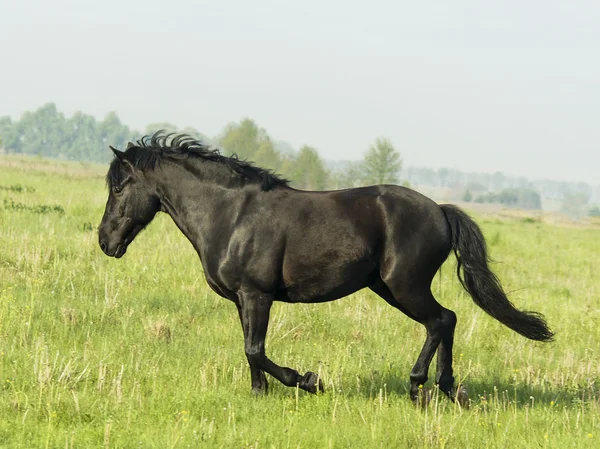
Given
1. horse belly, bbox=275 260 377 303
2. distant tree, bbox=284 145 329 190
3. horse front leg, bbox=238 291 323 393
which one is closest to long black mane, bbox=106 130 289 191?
horse belly, bbox=275 260 377 303

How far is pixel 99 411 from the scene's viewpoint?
557 centimetres

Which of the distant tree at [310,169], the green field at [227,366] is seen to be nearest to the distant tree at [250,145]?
the distant tree at [310,169]

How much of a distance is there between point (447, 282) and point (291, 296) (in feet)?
23.2

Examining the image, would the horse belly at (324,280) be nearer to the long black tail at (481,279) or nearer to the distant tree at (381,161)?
the long black tail at (481,279)

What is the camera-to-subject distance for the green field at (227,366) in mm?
5320

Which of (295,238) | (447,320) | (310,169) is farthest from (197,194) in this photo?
(310,169)

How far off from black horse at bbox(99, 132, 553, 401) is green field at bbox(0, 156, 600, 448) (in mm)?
575

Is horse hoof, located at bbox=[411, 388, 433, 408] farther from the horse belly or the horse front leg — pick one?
the horse belly

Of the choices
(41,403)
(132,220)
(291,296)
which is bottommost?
(41,403)

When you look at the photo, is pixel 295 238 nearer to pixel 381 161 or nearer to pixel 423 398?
pixel 423 398

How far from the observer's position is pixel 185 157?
684cm

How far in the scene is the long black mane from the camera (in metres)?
6.68

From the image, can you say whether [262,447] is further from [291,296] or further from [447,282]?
[447,282]

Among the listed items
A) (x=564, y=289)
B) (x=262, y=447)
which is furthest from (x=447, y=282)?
(x=262, y=447)
